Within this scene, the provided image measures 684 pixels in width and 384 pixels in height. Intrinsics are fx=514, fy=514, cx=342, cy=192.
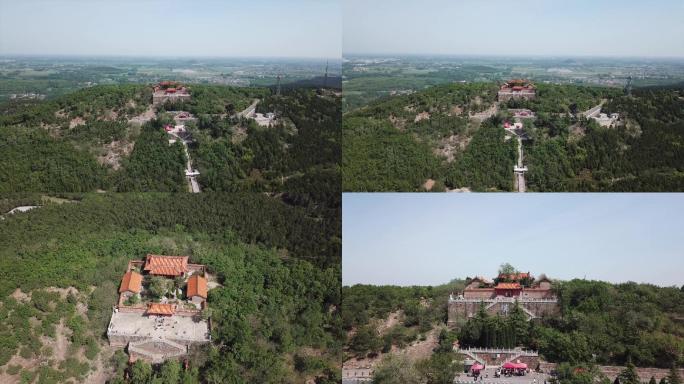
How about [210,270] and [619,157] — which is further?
[619,157]

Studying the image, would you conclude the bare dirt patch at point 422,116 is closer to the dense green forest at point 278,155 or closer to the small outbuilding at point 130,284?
the dense green forest at point 278,155

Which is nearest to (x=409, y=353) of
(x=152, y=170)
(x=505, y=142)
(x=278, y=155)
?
(x=505, y=142)

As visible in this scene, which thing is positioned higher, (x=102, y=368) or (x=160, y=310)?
(x=160, y=310)

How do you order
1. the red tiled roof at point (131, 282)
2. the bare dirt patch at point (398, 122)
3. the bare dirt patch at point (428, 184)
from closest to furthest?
the red tiled roof at point (131, 282), the bare dirt patch at point (428, 184), the bare dirt patch at point (398, 122)

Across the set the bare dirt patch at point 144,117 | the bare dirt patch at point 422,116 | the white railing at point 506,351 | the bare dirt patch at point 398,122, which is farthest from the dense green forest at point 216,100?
the white railing at point 506,351

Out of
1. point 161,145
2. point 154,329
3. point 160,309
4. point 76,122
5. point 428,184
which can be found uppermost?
point 76,122

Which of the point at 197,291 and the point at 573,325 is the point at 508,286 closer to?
the point at 573,325

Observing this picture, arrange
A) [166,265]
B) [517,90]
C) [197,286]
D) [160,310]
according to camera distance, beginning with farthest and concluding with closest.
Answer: [517,90], [166,265], [197,286], [160,310]
